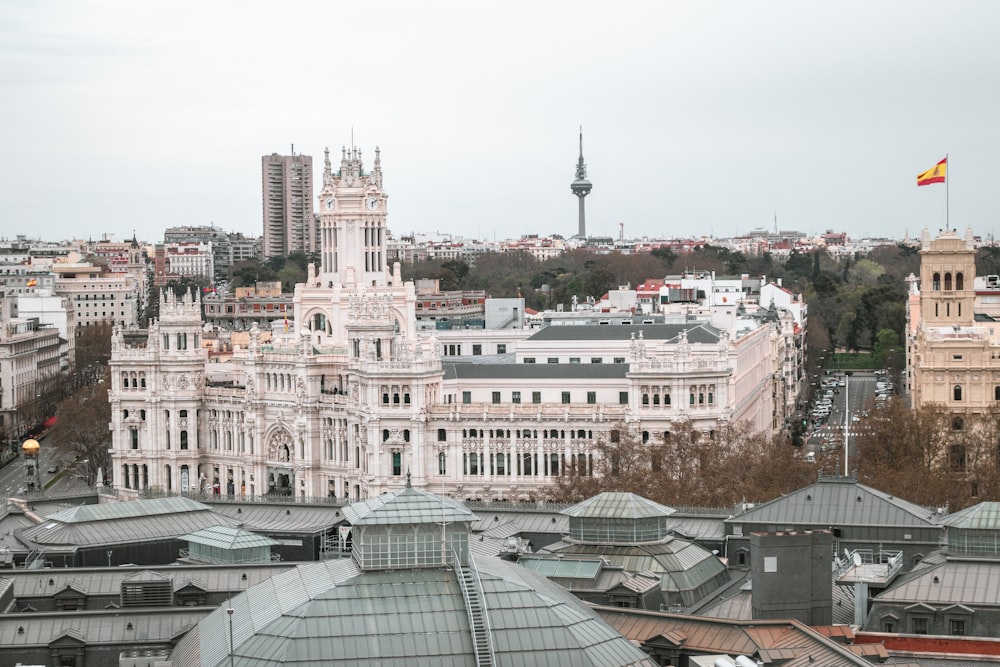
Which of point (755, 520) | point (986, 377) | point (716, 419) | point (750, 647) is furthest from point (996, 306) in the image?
point (750, 647)

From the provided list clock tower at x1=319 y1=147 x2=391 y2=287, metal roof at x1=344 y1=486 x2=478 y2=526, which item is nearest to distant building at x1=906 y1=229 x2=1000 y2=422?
clock tower at x1=319 y1=147 x2=391 y2=287

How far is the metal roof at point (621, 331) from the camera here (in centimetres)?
15075

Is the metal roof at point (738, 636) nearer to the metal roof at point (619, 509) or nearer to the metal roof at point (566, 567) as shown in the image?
the metal roof at point (566, 567)

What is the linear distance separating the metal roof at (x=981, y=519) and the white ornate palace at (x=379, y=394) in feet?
186

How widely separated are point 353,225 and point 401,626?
3865 inches

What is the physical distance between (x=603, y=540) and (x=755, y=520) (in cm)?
832

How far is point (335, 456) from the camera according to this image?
148 metres

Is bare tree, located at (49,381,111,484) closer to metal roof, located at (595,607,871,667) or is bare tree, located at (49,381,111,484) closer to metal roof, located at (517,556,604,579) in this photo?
metal roof, located at (517,556,604,579)

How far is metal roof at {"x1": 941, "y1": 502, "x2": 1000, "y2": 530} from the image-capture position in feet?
255

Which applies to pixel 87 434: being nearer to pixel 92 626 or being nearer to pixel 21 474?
pixel 21 474

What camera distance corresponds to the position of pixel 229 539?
297ft

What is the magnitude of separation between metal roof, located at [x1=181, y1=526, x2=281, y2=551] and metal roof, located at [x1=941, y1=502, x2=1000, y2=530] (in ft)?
105

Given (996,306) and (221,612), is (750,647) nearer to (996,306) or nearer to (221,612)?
(221,612)

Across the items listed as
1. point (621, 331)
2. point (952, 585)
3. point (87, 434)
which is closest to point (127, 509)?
point (952, 585)
